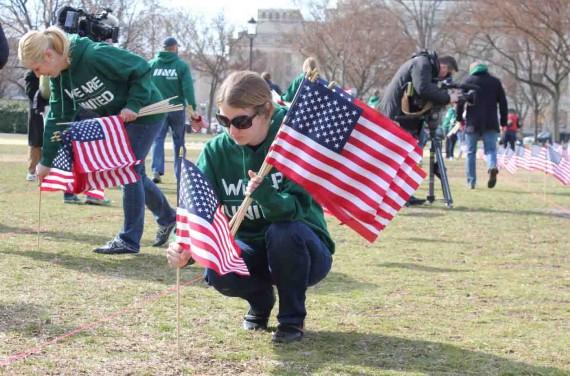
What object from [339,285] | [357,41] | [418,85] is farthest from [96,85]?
[357,41]

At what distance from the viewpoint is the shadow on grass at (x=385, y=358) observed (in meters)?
4.17

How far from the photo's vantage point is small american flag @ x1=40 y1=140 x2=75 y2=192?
708 centimetres

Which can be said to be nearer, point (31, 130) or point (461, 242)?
point (461, 242)

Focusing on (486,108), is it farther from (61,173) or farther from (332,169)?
(332,169)

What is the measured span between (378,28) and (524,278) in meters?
50.1

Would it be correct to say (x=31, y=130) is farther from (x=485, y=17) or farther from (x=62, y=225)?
(x=485, y=17)

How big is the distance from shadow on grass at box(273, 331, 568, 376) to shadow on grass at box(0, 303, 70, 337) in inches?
44.3

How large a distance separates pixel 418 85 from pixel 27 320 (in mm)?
6952

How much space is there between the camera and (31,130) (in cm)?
1260

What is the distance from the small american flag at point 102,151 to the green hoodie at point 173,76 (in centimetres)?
557

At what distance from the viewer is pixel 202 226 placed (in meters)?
4.21

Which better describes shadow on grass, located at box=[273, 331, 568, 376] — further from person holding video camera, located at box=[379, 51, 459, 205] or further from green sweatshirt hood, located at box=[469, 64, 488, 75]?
green sweatshirt hood, located at box=[469, 64, 488, 75]

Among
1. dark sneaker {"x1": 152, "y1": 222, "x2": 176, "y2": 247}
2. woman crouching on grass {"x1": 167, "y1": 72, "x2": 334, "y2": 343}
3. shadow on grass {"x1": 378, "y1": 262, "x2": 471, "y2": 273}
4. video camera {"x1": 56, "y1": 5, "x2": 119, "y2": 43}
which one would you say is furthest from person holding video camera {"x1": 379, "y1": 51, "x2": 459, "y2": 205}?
woman crouching on grass {"x1": 167, "y1": 72, "x2": 334, "y2": 343}

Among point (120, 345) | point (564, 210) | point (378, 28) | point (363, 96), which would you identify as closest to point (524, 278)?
point (120, 345)
